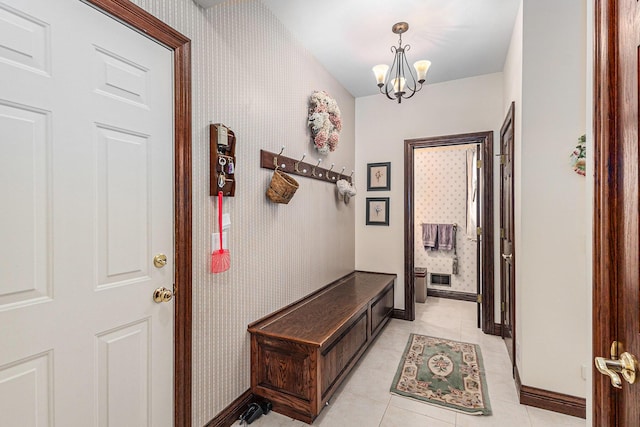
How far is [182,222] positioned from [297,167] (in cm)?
127

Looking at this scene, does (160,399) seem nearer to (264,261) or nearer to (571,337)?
(264,261)

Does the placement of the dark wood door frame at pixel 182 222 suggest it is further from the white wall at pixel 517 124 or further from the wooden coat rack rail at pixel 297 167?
the white wall at pixel 517 124

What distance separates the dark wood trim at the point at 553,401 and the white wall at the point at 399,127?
1706 millimetres

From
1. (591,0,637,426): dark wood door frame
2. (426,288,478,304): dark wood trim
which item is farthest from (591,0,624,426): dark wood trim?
(426,288,478,304): dark wood trim

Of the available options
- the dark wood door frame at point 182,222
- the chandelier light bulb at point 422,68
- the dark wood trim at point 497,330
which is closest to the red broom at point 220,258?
the dark wood door frame at point 182,222

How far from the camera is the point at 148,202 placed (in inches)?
55.7

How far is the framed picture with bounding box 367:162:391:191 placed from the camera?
3.81m

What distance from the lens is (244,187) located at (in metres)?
2.01

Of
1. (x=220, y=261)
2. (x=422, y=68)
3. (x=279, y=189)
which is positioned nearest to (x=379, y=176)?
(x=422, y=68)

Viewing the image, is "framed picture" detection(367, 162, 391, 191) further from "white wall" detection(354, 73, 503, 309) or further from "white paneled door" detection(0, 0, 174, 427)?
"white paneled door" detection(0, 0, 174, 427)

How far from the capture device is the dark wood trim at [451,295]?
4.61 meters

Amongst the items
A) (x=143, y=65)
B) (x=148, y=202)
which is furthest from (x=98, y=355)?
(x=143, y=65)

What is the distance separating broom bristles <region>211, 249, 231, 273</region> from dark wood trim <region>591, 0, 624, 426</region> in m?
1.62

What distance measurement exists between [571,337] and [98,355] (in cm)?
272
